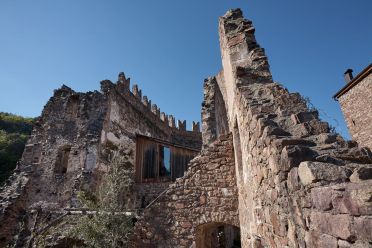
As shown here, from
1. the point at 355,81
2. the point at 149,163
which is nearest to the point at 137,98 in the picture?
the point at 149,163

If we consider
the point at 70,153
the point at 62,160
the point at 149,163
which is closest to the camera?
the point at 70,153

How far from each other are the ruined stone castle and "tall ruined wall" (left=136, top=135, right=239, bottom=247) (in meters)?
0.02

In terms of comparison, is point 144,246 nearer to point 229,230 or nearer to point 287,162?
point 287,162

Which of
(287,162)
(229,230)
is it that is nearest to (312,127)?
(287,162)

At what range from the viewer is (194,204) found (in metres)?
5.73

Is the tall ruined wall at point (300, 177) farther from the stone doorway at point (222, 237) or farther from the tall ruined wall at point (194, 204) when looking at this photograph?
the stone doorway at point (222, 237)

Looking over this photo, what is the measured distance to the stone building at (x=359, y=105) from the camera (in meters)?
12.1

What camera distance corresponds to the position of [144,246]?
5.47m

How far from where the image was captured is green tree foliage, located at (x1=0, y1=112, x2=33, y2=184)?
20784 mm

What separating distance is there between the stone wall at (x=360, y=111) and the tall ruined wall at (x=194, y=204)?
32.5 ft

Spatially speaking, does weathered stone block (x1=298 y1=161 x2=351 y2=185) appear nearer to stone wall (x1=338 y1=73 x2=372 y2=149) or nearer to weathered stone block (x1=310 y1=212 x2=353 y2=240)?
weathered stone block (x1=310 y1=212 x2=353 y2=240)

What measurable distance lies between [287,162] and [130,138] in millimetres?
11939

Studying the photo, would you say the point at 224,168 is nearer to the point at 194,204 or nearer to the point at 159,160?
the point at 194,204

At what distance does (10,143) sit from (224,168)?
79.7ft
